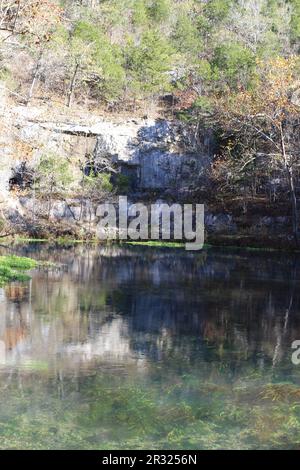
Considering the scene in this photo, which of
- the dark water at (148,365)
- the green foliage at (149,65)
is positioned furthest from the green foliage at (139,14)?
the dark water at (148,365)

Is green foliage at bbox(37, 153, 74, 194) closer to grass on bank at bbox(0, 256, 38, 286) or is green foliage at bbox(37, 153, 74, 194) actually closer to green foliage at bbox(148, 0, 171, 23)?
grass on bank at bbox(0, 256, 38, 286)

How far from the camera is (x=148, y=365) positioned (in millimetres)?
10094

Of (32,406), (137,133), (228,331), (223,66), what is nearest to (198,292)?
(228,331)

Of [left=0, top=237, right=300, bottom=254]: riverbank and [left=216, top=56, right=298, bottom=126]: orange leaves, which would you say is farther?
[left=0, top=237, right=300, bottom=254]: riverbank

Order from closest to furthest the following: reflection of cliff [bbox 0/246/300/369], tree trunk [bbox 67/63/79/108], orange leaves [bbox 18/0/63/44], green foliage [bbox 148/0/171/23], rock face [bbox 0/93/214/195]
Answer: reflection of cliff [bbox 0/246/300/369], orange leaves [bbox 18/0/63/44], rock face [bbox 0/93/214/195], tree trunk [bbox 67/63/79/108], green foliage [bbox 148/0/171/23]

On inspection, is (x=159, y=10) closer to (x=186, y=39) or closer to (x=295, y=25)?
(x=186, y=39)

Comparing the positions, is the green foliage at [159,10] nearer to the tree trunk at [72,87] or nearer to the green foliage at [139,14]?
the green foliage at [139,14]

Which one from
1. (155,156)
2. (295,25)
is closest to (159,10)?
(295,25)

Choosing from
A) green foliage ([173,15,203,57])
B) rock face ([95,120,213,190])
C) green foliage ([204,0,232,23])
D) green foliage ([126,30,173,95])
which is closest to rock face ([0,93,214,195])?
rock face ([95,120,213,190])

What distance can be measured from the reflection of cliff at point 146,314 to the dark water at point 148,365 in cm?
4

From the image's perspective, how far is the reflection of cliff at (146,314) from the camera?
1109 centimetres

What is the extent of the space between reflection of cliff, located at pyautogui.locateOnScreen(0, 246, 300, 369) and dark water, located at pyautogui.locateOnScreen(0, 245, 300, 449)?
1.6 inches

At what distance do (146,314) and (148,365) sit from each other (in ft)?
16.4

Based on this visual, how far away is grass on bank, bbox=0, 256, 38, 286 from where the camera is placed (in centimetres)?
1992
